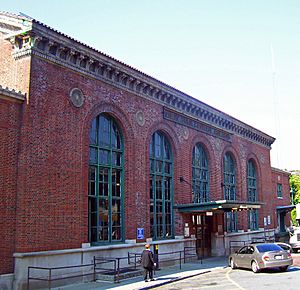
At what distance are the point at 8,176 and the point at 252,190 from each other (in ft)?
85.9

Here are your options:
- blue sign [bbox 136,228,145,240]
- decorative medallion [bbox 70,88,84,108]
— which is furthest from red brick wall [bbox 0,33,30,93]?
blue sign [bbox 136,228,145,240]

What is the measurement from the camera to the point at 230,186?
1331 inches

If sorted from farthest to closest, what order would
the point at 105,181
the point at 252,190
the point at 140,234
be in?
the point at 252,190, the point at 140,234, the point at 105,181

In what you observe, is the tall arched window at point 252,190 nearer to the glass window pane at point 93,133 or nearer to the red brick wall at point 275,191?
the red brick wall at point 275,191

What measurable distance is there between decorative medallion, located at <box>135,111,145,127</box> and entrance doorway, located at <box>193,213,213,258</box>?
24.9ft

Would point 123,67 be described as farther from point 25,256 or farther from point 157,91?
point 25,256

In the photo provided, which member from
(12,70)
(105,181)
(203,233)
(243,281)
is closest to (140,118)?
(105,181)

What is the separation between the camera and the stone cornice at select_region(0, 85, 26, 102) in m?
16.3

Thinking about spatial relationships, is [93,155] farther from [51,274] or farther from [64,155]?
[51,274]

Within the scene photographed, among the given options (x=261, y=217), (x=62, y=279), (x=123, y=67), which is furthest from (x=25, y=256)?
(x=261, y=217)

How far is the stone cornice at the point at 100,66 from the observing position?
17.6 metres

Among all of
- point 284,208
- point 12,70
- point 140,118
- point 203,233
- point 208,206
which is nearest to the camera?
point 12,70

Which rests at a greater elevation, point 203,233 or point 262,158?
point 262,158

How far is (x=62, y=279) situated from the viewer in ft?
55.9
